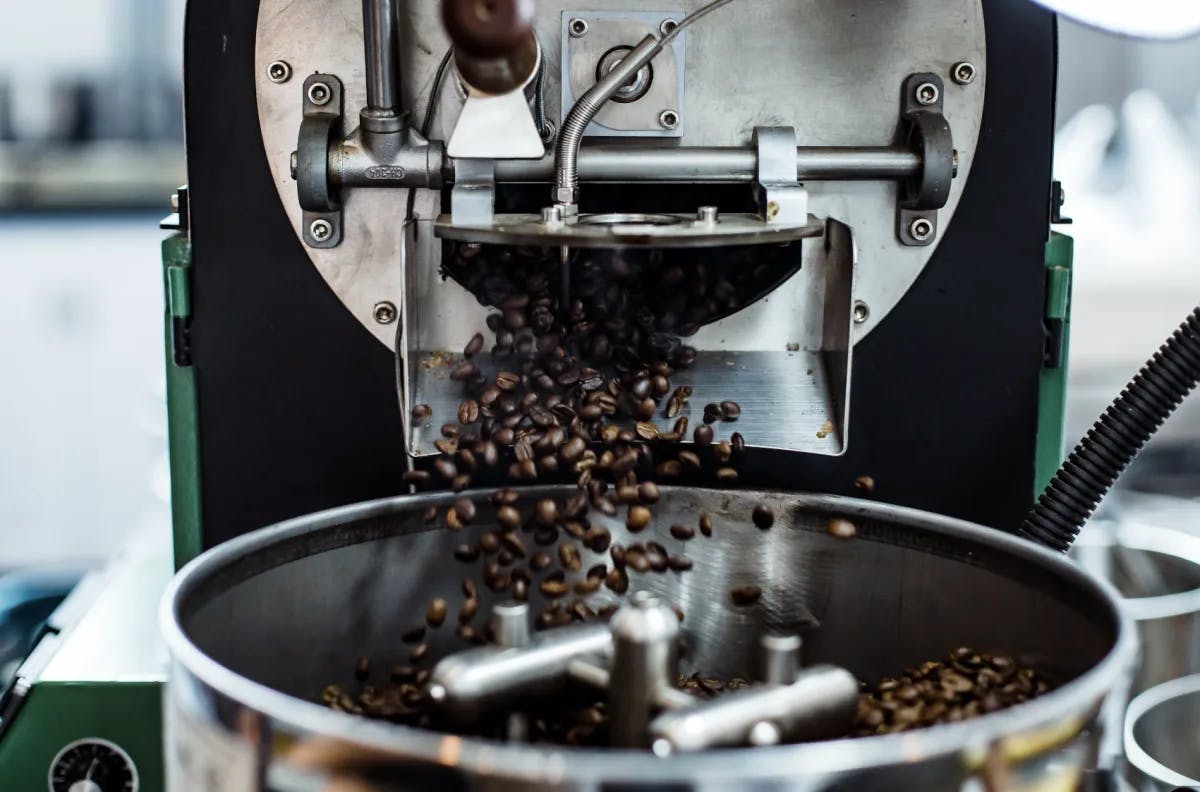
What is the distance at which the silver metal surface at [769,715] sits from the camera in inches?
28.1

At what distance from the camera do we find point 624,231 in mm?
848

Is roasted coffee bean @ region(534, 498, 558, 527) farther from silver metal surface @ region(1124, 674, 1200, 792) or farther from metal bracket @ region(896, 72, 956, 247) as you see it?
silver metal surface @ region(1124, 674, 1200, 792)

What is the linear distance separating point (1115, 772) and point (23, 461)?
4.00 m

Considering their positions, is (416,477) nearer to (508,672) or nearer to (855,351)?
(508,672)

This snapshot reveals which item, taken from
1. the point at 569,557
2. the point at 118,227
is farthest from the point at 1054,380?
the point at 118,227

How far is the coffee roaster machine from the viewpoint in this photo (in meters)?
1.05

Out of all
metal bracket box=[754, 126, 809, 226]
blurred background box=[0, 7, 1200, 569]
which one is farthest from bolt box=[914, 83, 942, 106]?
blurred background box=[0, 7, 1200, 569]

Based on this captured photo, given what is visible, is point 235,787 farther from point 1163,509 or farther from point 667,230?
point 1163,509

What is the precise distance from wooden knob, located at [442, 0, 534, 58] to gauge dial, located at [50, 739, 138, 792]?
2.20 ft

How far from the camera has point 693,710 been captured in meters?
0.73

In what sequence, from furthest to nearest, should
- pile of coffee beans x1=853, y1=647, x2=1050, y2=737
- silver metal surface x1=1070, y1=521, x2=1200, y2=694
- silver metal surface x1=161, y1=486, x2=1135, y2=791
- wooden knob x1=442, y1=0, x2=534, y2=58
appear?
silver metal surface x1=1070, y1=521, x2=1200, y2=694 < pile of coffee beans x1=853, y1=647, x2=1050, y2=737 < wooden knob x1=442, y1=0, x2=534, y2=58 < silver metal surface x1=161, y1=486, x2=1135, y2=791

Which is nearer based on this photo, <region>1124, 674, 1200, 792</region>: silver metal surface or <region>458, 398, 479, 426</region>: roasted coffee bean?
<region>458, 398, 479, 426</region>: roasted coffee bean

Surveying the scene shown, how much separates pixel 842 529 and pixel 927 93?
382 mm

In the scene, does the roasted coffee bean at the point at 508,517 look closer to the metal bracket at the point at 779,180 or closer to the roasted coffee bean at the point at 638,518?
the roasted coffee bean at the point at 638,518
